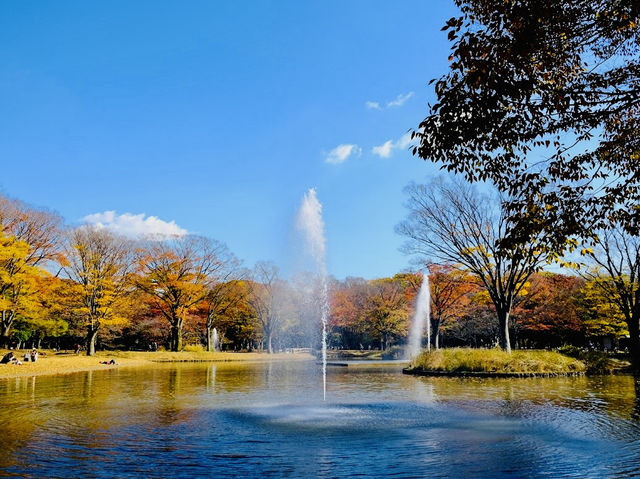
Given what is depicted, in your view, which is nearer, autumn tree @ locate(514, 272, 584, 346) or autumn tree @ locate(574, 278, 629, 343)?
autumn tree @ locate(574, 278, 629, 343)

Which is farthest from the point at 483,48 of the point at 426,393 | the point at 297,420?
the point at 426,393

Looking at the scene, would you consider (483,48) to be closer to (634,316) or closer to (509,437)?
(509,437)

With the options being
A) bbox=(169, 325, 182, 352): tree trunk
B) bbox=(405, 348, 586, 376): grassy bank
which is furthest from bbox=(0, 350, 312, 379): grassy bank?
bbox=(405, 348, 586, 376): grassy bank

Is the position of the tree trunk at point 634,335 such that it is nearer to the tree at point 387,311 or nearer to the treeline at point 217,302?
the treeline at point 217,302

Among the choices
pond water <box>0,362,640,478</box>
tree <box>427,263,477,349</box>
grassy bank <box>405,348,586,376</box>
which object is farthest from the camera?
tree <box>427,263,477,349</box>

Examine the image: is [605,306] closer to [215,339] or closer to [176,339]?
[176,339]

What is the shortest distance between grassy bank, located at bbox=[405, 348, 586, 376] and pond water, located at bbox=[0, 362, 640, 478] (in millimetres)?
5272

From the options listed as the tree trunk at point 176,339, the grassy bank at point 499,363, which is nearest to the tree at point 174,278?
the tree trunk at point 176,339

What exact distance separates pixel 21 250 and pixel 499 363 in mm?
27388

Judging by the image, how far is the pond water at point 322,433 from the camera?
6.20m

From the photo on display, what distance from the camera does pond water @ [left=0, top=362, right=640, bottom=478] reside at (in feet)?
20.4

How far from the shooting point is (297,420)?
10.0 meters

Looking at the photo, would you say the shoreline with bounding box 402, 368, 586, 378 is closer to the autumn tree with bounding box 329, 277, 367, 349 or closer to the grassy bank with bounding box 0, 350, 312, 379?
the grassy bank with bounding box 0, 350, 312, 379

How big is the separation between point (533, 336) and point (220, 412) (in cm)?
5292
